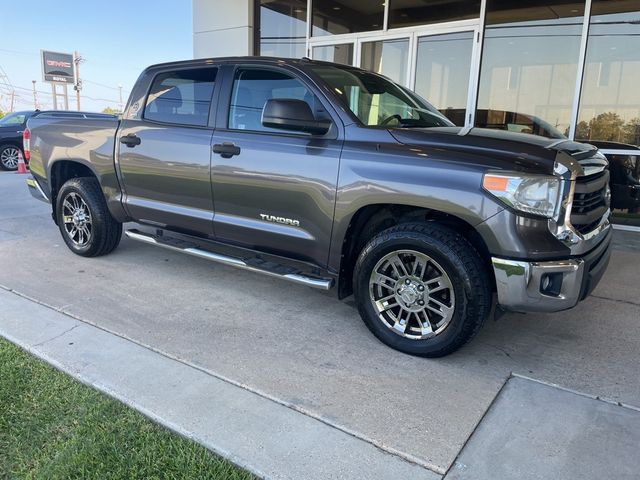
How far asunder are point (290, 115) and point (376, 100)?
2.97 feet

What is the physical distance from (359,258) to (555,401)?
147cm

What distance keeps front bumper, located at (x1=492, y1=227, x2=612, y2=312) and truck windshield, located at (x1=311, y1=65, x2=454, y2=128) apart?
4.54 feet

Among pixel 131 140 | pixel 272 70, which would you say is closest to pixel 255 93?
pixel 272 70

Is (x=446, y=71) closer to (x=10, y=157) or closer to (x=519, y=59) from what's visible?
Answer: (x=519, y=59)

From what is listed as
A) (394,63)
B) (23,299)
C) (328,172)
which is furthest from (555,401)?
(394,63)

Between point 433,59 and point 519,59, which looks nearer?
point 519,59

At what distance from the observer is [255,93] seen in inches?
163

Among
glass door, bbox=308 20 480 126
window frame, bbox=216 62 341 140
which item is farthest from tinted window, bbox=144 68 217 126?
glass door, bbox=308 20 480 126

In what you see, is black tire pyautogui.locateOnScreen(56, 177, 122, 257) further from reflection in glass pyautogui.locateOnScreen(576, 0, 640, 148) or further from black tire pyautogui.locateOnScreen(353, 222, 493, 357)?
reflection in glass pyautogui.locateOnScreen(576, 0, 640, 148)

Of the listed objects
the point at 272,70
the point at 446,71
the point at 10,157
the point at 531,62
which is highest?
the point at 531,62

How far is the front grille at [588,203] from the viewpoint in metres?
3.06

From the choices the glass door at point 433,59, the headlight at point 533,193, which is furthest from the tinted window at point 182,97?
the glass door at point 433,59

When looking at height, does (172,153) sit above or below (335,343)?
above

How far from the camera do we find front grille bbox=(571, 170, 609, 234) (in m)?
3.06
